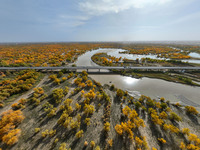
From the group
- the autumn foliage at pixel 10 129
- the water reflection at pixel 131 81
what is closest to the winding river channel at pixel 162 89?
the water reflection at pixel 131 81

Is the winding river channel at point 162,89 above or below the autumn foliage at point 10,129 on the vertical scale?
below

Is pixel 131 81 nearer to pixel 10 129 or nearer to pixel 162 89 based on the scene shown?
pixel 162 89

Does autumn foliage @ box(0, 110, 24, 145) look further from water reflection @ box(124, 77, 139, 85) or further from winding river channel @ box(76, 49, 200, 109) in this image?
Answer: water reflection @ box(124, 77, 139, 85)

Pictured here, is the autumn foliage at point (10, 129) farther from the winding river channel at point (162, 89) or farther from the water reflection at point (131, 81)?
the water reflection at point (131, 81)

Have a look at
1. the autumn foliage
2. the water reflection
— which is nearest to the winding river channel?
the water reflection

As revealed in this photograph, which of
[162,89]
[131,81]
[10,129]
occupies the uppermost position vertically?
[131,81]

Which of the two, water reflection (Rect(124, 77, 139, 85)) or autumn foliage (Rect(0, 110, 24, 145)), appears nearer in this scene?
autumn foliage (Rect(0, 110, 24, 145))

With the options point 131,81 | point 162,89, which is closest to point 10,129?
point 131,81

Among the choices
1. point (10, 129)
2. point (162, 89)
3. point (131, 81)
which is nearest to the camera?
point (10, 129)

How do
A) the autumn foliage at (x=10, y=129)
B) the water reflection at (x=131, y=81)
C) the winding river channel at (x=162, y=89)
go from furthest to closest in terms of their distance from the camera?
the water reflection at (x=131, y=81)
the winding river channel at (x=162, y=89)
the autumn foliage at (x=10, y=129)

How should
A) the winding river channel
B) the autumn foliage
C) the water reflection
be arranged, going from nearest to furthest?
the autumn foliage
the winding river channel
the water reflection

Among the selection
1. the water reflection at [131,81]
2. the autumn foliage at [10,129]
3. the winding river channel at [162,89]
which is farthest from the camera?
the water reflection at [131,81]
